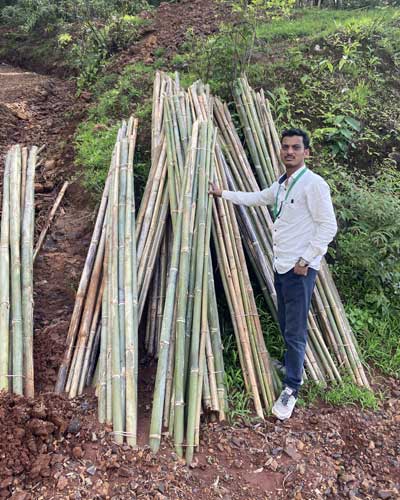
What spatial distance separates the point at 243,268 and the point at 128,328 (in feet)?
3.25

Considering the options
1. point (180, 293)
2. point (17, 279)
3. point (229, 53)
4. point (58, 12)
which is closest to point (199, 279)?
point (180, 293)

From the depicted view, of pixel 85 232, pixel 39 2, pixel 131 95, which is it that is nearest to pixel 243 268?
pixel 85 232

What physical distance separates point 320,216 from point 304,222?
13 cm

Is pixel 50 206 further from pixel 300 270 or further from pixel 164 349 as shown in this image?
pixel 300 270

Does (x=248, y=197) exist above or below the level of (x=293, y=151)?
below

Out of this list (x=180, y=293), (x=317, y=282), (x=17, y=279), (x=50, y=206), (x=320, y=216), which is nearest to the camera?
(x=320, y=216)

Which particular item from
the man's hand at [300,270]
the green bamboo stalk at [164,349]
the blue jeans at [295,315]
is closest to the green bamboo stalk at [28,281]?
the green bamboo stalk at [164,349]

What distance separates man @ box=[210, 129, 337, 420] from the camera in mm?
2658

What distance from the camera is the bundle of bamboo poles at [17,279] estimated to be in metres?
2.71

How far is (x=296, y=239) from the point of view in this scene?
2781 millimetres

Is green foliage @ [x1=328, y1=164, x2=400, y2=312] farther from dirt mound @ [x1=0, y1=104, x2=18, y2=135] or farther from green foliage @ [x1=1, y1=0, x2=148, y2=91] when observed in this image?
green foliage @ [x1=1, y1=0, x2=148, y2=91]

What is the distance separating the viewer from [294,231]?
278cm

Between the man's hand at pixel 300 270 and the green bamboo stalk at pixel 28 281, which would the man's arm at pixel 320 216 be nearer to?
the man's hand at pixel 300 270

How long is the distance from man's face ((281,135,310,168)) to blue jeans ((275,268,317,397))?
663 mm
